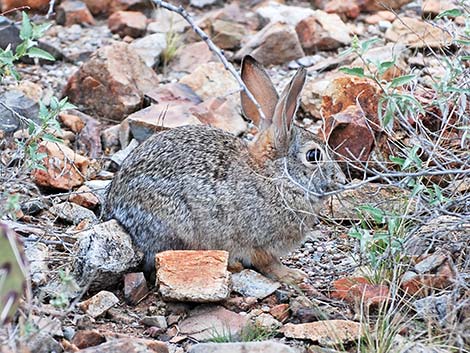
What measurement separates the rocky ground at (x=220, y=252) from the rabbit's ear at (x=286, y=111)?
14.7 inches

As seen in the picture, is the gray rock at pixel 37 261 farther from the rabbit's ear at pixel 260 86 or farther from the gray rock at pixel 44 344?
the rabbit's ear at pixel 260 86

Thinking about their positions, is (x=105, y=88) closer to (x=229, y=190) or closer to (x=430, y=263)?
(x=229, y=190)

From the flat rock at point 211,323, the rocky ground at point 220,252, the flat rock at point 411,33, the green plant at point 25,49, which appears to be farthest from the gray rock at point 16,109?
the flat rock at point 411,33

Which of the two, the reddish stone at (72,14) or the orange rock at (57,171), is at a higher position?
the orange rock at (57,171)

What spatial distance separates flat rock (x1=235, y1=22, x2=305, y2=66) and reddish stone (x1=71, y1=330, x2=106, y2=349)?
456 cm

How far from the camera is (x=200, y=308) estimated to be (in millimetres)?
5594

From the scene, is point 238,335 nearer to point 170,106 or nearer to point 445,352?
point 445,352

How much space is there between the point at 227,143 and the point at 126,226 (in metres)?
0.87

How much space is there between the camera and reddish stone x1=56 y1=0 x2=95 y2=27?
9867mm

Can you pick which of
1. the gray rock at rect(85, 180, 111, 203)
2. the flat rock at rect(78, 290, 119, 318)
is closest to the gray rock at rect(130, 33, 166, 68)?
the gray rock at rect(85, 180, 111, 203)

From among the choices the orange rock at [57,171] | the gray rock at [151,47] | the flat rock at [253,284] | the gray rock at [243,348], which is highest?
the gray rock at [243,348]

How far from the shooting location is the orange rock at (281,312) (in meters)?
5.56

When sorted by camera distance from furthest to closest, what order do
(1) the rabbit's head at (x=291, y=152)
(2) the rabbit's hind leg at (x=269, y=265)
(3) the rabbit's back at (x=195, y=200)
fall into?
1. (1) the rabbit's head at (x=291, y=152)
2. (2) the rabbit's hind leg at (x=269, y=265)
3. (3) the rabbit's back at (x=195, y=200)

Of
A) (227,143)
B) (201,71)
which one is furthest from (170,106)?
(227,143)
